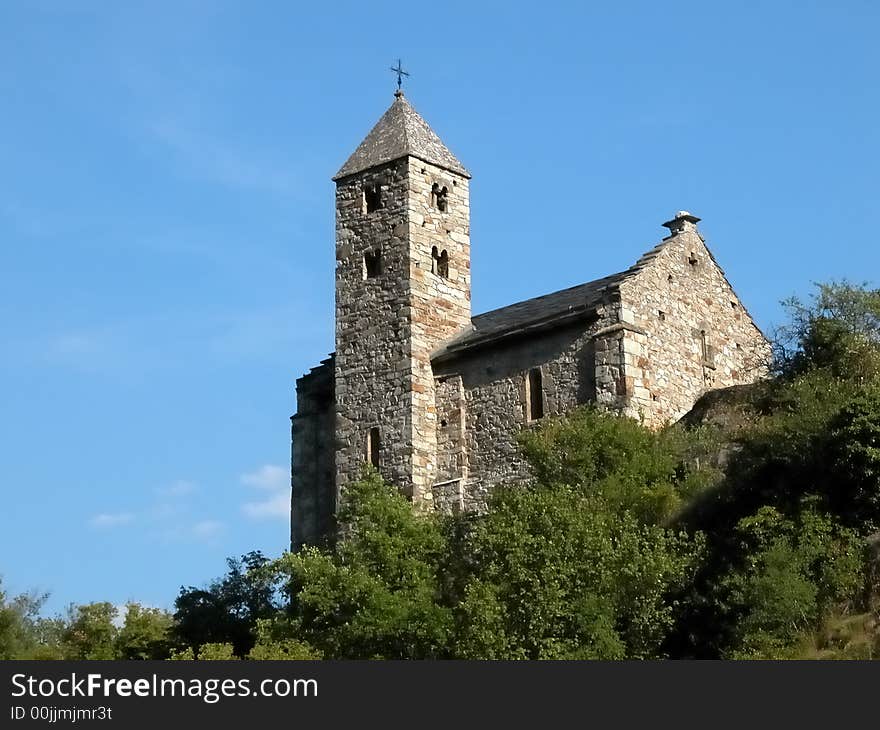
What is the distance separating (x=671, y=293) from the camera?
50219mm

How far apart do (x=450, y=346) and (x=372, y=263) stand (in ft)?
11.6

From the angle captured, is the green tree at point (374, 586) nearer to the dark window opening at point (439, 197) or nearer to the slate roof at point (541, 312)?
the slate roof at point (541, 312)

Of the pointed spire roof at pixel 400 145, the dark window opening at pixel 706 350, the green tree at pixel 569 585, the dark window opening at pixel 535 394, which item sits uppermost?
the pointed spire roof at pixel 400 145

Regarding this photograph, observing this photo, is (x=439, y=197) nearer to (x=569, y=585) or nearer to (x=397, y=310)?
(x=397, y=310)

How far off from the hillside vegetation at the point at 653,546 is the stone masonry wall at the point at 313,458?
15.5 feet

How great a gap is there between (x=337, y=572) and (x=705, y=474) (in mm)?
8646

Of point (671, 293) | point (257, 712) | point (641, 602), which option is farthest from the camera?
point (671, 293)

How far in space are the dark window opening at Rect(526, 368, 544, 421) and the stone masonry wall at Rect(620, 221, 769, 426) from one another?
2.73 metres

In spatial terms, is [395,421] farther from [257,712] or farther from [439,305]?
[257,712]

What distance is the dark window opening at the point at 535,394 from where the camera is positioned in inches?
1937

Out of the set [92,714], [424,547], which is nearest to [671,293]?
[424,547]

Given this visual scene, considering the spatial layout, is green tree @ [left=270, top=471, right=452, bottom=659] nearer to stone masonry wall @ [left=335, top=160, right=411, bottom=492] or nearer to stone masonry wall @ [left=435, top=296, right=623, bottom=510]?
stone masonry wall @ [left=435, top=296, right=623, bottom=510]

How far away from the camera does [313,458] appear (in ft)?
180

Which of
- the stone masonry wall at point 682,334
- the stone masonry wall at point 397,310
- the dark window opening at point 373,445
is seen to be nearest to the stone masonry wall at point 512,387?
the stone masonry wall at point 682,334
